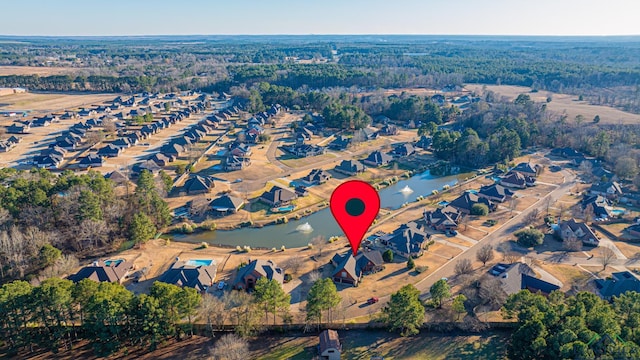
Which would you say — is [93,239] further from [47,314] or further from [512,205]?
Result: [512,205]

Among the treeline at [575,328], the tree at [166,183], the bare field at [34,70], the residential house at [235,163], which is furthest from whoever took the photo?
the bare field at [34,70]

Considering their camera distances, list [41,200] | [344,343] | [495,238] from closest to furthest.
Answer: [344,343]
[41,200]
[495,238]

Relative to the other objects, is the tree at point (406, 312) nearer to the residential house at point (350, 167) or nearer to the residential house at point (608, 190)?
the residential house at point (350, 167)

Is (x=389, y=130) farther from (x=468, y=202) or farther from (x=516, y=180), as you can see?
(x=468, y=202)

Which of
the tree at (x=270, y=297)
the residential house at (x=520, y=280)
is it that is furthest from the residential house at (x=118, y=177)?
the residential house at (x=520, y=280)

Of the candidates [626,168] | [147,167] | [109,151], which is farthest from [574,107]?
[109,151]

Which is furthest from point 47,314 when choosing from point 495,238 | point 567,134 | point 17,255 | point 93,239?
point 567,134

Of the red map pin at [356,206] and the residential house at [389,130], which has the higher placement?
the red map pin at [356,206]
